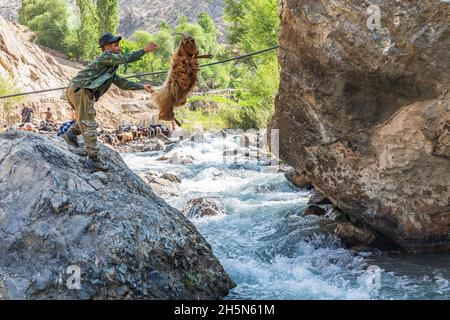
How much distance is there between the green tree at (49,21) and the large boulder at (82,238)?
53.1 metres

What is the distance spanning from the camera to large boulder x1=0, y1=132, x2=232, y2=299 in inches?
223

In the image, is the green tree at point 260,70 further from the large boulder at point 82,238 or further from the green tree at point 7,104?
the large boulder at point 82,238

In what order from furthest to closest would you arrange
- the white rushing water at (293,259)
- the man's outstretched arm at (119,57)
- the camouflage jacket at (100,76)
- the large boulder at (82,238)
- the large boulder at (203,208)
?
the large boulder at (203,208)
the white rushing water at (293,259)
the camouflage jacket at (100,76)
the man's outstretched arm at (119,57)
the large boulder at (82,238)

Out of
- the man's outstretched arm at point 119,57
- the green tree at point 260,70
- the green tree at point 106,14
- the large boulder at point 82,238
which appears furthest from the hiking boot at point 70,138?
the green tree at point 106,14

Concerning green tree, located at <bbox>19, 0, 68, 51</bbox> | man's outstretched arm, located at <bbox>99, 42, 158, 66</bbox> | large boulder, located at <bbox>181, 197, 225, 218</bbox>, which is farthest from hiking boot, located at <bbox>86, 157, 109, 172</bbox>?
green tree, located at <bbox>19, 0, 68, 51</bbox>

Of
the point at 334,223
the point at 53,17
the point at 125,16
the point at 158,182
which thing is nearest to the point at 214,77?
the point at 53,17

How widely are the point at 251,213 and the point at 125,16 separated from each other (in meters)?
150

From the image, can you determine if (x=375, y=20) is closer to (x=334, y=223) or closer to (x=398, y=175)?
(x=398, y=175)

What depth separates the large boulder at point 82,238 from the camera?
18.6 feet

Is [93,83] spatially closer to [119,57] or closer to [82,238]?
[119,57]

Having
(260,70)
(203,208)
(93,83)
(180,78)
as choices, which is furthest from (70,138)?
(260,70)

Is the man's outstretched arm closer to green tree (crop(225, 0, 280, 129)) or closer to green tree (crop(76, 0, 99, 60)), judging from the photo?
green tree (crop(225, 0, 280, 129))

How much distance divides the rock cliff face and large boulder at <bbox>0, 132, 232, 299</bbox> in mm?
2775

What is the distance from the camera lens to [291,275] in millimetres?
7875
